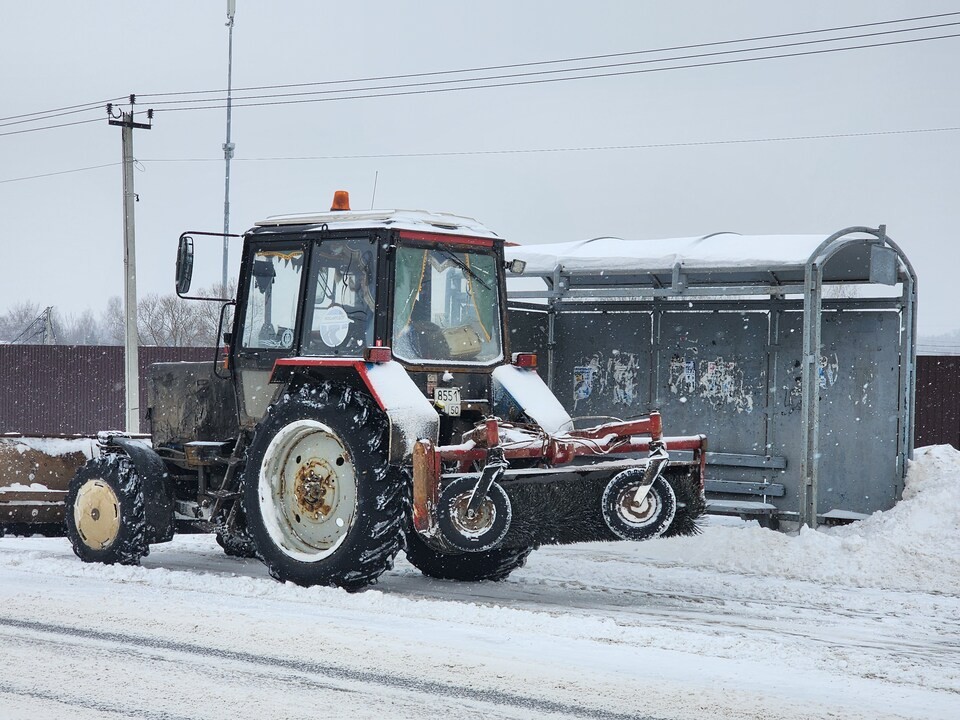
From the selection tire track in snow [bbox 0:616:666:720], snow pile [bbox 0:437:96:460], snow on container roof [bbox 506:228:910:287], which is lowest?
tire track in snow [bbox 0:616:666:720]

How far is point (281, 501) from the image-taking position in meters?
8.24

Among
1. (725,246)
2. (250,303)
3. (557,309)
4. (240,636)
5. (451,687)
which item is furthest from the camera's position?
(557,309)

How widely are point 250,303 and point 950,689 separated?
5375 millimetres

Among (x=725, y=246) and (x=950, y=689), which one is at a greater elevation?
(x=725, y=246)

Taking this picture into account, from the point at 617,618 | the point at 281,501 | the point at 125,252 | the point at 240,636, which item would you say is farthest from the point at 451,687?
the point at 125,252

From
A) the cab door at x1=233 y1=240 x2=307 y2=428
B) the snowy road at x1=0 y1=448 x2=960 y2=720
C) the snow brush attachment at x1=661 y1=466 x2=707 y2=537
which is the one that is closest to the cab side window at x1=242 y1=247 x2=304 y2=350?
the cab door at x1=233 y1=240 x2=307 y2=428

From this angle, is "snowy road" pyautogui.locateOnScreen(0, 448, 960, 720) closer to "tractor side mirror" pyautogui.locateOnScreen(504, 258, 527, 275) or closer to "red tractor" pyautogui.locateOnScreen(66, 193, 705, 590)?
"red tractor" pyautogui.locateOnScreen(66, 193, 705, 590)

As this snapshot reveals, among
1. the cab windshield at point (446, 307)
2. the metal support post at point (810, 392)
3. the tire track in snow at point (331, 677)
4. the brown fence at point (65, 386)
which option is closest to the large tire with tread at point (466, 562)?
the cab windshield at point (446, 307)

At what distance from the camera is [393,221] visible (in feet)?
26.9

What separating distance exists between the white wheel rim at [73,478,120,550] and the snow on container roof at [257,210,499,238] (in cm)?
239

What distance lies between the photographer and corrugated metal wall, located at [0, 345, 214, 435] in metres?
24.2

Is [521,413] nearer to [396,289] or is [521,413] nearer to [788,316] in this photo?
[396,289]

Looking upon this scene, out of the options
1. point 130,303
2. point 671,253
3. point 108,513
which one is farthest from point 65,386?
point 108,513

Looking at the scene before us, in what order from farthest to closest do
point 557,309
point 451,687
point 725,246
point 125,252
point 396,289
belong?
point 125,252 → point 557,309 → point 725,246 → point 396,289 → point 451,687
